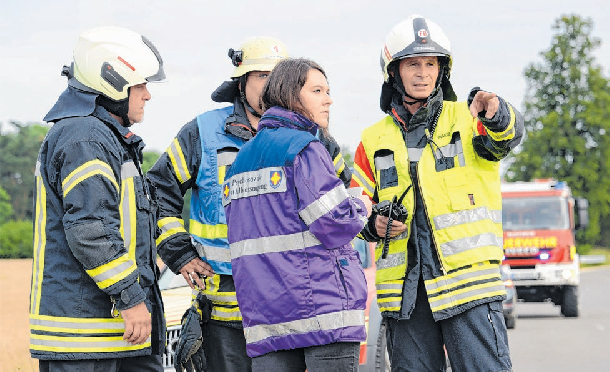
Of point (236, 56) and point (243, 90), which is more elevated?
point (236, 56)

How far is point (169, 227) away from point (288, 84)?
1.36 m

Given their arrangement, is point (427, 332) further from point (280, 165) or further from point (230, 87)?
point (230, 87)

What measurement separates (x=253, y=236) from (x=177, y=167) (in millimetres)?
1271

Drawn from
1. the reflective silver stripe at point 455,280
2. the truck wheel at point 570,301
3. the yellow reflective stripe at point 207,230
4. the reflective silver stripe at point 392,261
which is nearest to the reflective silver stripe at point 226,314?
the yellow reflective stripe at point 207,230

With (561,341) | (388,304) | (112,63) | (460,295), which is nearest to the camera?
(112,63)

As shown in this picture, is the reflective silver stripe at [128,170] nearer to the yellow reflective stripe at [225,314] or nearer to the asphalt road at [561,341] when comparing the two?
the yellow reflective stripe at [225,314]

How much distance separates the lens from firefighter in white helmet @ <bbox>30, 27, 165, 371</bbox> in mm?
4262

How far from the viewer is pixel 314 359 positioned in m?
4.08

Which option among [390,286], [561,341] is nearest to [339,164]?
[390,286]

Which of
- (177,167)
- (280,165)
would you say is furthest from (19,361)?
(280,165)

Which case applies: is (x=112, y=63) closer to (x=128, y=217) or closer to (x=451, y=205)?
(x=128, y=217)

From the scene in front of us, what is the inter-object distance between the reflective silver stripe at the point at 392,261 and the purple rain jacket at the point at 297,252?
2.56 ft

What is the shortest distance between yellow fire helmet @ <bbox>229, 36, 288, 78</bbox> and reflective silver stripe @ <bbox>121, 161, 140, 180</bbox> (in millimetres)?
1063

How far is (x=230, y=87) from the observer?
5.47 metres
